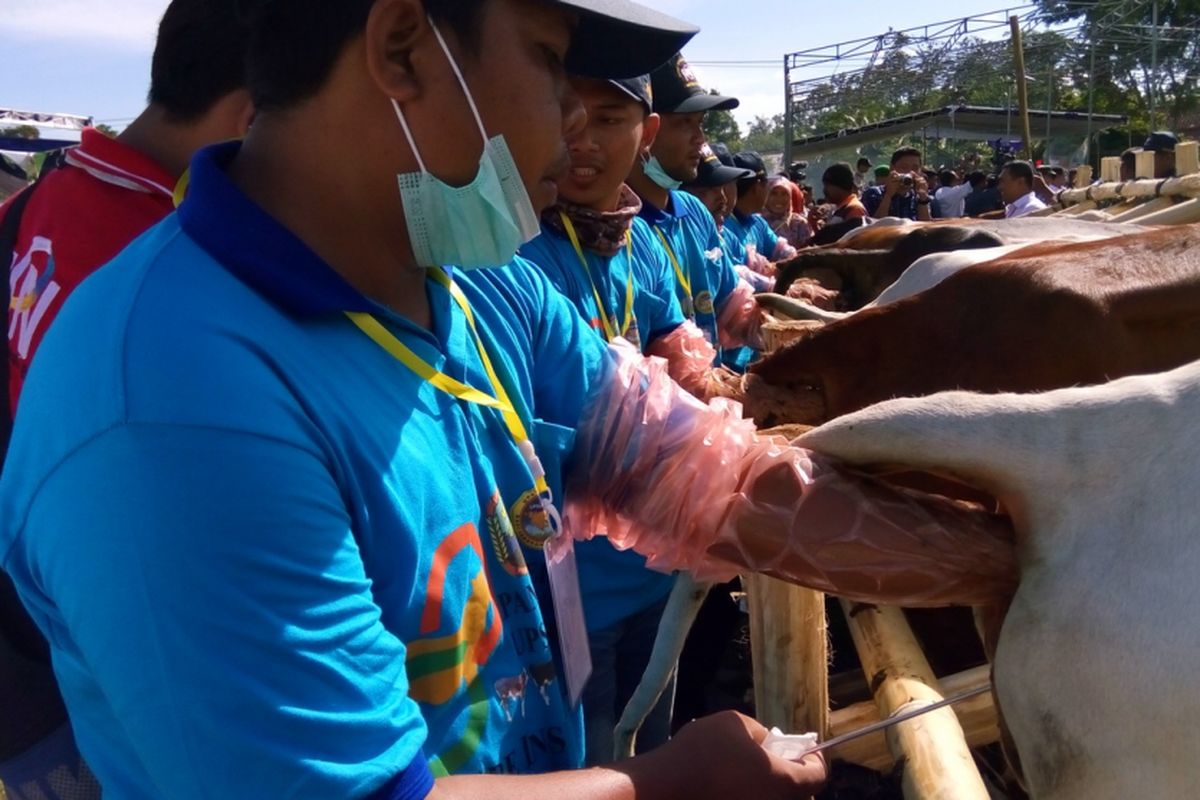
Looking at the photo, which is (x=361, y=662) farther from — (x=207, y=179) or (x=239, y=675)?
(x=207, y=179)

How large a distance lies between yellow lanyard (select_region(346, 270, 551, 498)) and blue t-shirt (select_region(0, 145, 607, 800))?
14mm

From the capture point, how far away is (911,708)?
186 centimetres

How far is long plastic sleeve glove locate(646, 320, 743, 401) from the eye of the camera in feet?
7.92

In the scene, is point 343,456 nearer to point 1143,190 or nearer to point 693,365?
point 693,365

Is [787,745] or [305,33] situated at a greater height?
[305,33]

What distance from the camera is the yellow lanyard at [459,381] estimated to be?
1.18 m

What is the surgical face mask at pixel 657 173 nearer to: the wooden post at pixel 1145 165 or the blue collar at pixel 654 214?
the blue collar at pixel 654 214

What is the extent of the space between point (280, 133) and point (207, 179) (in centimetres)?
11

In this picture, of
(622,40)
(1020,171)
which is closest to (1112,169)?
(1020,171)

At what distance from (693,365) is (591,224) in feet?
1.56

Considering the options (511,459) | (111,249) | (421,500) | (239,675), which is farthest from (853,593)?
(111,249)

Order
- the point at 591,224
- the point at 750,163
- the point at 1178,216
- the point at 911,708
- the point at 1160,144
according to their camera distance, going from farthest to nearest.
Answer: the point at 1160,144
the point at 750,163
the point at 1178,216
the point at 591,224
the point at 911,708

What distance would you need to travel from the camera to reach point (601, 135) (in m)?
2.74

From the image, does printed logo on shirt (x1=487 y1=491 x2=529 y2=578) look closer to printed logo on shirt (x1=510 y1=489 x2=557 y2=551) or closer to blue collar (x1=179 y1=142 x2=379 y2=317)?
printed logo on shirt (x1=510 y1=489 x2=557 y2=551)
